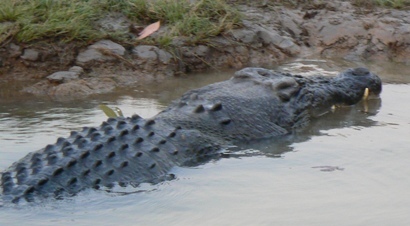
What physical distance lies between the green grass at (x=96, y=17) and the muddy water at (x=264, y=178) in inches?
33.9

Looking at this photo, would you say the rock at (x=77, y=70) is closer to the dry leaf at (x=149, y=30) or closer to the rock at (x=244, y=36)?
the dry leaf at (x=149, y=30)

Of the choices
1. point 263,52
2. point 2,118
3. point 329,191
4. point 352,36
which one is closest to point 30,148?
point 2,118

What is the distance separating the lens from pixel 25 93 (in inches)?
278

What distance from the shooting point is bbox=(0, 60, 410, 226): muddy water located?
166 inches

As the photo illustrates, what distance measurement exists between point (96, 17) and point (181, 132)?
289 centimetres

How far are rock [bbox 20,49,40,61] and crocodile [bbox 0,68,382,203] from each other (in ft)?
6.74

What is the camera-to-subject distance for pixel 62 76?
7.24m

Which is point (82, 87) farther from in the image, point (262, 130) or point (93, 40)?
point (262, 130)

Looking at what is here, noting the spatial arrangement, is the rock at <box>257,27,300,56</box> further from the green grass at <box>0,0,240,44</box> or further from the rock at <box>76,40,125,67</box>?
the rock at <box>76,40,125,67</box>

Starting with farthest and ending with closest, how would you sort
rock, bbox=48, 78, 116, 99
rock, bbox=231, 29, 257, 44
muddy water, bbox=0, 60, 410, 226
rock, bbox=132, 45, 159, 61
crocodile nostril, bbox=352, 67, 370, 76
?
rock, bbox=231, 29, 257, 44
rock, bbox=132, 45, 159, 61
rock, bbox=48, 78, 116, 99
crocodile nostril, bbox=352, 67, 370, 76
muddy water, bbox=0, 60, 410, 226

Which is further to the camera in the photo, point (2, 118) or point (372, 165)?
point (2, 118)

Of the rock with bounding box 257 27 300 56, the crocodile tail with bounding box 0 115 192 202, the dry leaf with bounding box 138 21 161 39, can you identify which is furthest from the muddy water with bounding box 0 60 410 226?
the rock with bounding box 257 27 300 56

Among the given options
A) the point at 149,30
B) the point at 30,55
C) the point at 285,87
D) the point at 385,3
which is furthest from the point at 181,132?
the point at 385,3

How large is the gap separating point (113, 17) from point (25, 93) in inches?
55.0
